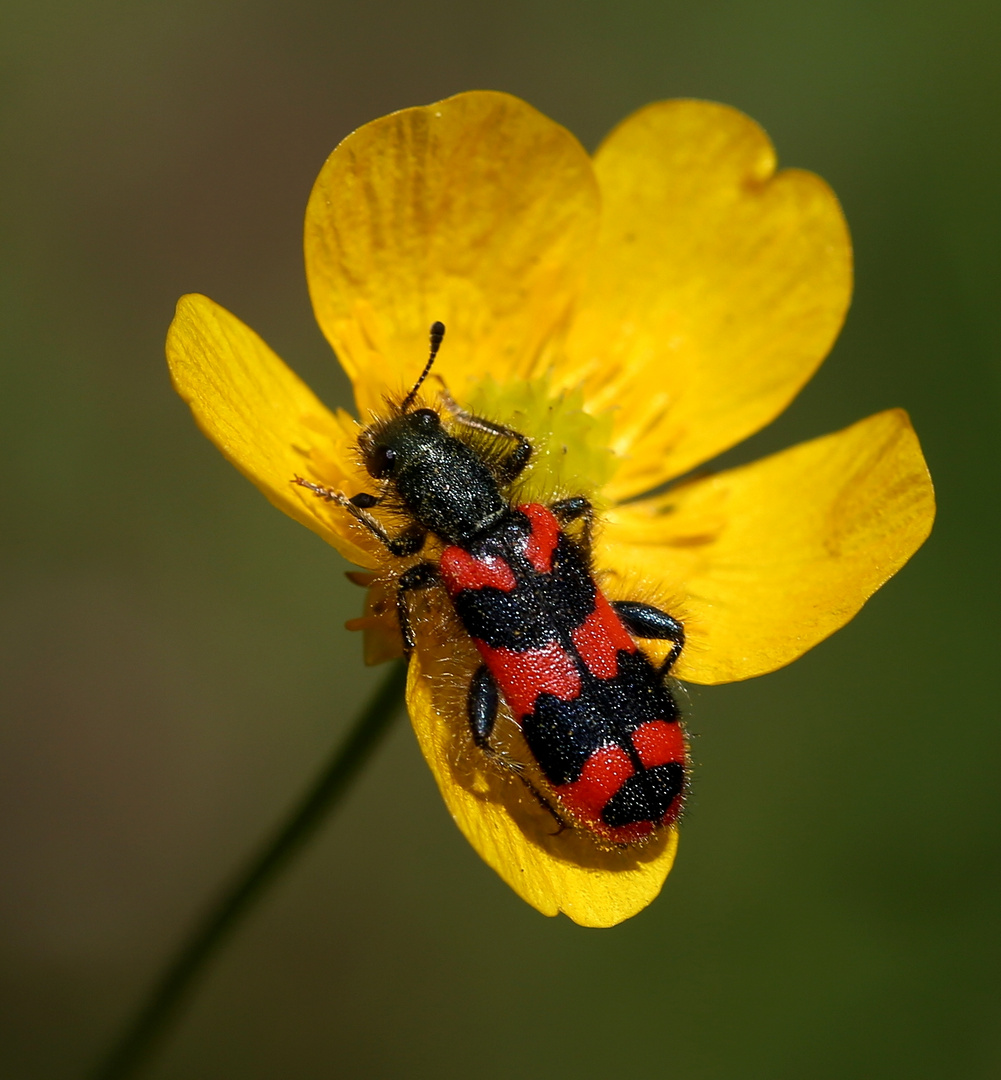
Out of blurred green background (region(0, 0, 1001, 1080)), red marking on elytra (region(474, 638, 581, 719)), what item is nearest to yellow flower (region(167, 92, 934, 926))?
red marking on elytra (region(474, 638, 581, 719))

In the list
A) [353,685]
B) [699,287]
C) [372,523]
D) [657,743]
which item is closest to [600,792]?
[657,743]

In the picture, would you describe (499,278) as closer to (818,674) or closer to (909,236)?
(818,674)

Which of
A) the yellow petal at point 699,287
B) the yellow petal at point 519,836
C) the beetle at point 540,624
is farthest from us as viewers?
the yellow petal at point 699,287

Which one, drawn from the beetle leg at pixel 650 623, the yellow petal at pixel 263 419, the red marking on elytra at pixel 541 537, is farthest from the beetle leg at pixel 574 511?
the yellow petal at pixel 263 419

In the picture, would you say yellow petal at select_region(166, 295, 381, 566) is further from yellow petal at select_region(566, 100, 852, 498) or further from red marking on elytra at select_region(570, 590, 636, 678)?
yellow petal at select_region(566, 100, 852, 498)

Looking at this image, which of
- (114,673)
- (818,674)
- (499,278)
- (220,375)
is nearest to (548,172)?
(499,278)

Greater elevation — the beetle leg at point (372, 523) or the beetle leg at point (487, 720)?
the beetle leg at point (372, 523)

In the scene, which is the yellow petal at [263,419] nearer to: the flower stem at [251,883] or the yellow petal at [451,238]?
the yellow petal at [451,238]
